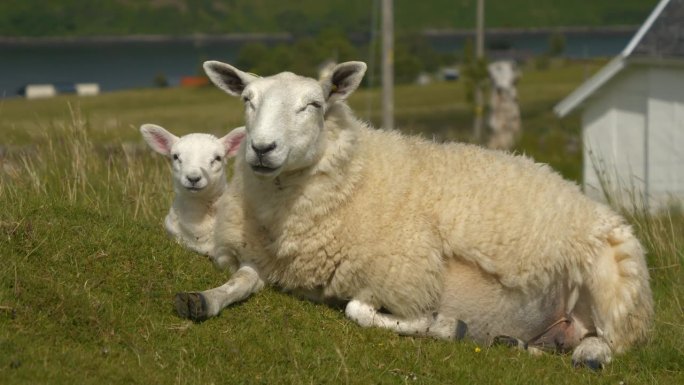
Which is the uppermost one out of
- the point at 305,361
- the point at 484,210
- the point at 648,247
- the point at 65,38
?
the point at 484,210

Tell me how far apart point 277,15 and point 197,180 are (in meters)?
121

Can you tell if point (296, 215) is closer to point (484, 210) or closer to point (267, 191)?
point (267, 191)

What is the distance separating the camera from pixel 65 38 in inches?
4176

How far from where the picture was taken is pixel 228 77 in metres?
7.10

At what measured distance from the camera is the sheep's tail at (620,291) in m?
7.10

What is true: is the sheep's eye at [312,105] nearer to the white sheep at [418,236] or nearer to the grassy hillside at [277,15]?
the white sheep at [418,236]

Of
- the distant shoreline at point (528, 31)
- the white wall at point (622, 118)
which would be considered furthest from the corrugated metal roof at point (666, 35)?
the distant shoreline at point (528, 31)

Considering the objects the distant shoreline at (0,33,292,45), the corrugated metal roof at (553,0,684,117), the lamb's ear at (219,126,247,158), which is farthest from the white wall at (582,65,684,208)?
the distant shoreline at (0,33,292,45)

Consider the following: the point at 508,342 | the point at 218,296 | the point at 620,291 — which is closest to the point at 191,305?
the point at 218,296

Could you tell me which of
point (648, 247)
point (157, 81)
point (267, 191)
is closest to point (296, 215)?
point (267, 191)

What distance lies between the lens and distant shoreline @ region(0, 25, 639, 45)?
4144 inches

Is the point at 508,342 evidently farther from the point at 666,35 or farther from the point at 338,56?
the point at 338,56

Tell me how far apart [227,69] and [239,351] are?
74.4 inches

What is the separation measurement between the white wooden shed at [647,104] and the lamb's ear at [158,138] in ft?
53.0
